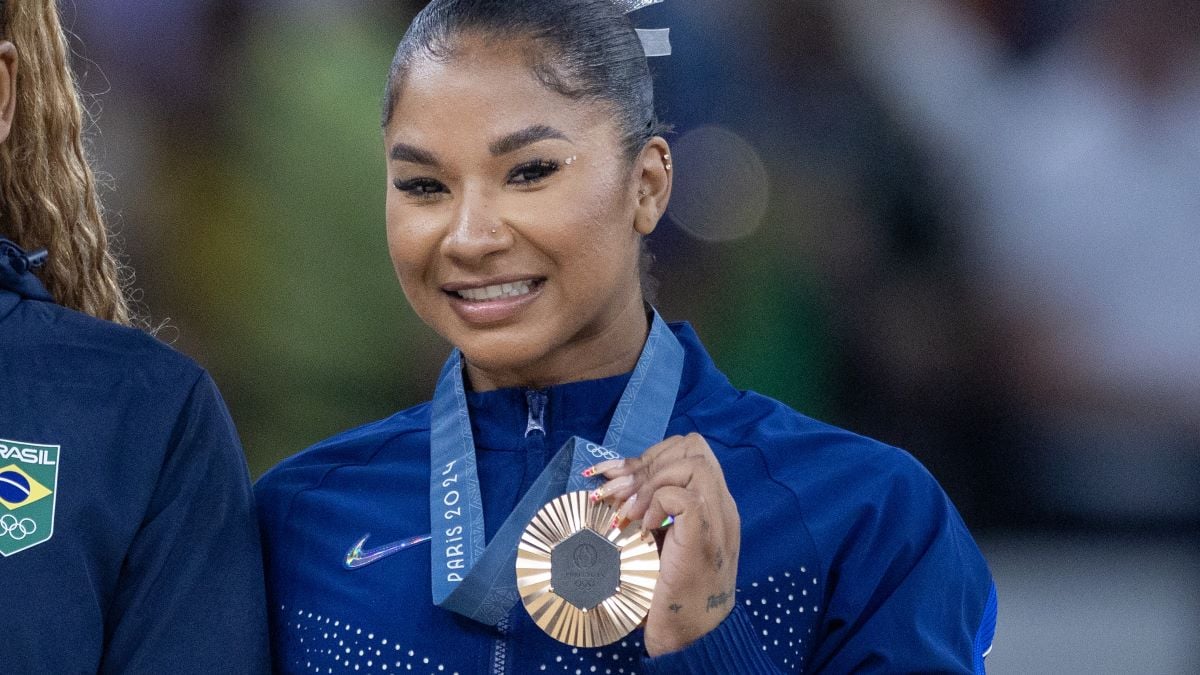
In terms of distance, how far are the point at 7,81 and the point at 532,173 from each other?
2.33ft

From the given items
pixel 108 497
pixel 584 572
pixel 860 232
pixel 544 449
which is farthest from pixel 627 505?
pixel 860 232

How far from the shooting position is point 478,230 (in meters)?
2.20

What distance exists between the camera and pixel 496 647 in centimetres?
214

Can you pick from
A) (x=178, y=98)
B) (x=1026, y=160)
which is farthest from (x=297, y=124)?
(x=1026, y=160)

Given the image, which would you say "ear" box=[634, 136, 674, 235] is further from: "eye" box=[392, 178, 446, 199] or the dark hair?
"eye" box=[392, 178, 446, 199]

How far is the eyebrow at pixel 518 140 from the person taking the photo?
7.16ft

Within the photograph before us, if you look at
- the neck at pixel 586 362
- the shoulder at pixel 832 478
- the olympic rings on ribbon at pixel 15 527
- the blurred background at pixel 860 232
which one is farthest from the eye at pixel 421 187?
the blurred background at pixel 860 232

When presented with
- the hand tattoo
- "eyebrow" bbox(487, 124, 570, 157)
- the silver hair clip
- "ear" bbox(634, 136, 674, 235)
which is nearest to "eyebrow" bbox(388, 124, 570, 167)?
"eyebrow" bbox(487, 124, 570, 157)

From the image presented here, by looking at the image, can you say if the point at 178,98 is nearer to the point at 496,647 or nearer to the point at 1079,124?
the point at 1079,124

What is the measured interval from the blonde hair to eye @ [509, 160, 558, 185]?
2.14 ft

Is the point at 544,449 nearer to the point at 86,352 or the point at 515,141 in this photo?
the point at 515,141

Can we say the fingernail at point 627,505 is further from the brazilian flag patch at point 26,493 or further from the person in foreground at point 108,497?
the brazilian flag patch at point 26,493

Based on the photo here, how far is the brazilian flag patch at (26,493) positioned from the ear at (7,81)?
1.47 feet

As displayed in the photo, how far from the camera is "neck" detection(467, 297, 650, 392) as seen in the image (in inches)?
94.0
